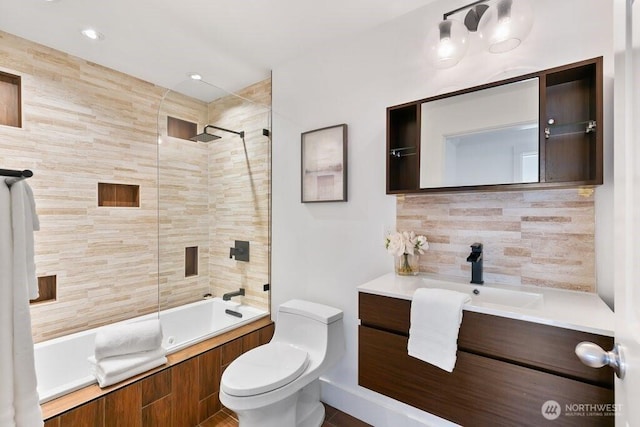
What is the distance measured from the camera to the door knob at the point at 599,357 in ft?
1.91

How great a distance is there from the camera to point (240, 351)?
2.07m

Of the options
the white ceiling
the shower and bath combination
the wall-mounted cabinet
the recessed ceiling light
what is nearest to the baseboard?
the wall-mounted cabinet

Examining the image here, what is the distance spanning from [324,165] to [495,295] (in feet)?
4.25

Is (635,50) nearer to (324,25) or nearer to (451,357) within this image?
(451,357)

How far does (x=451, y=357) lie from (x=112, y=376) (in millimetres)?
1673

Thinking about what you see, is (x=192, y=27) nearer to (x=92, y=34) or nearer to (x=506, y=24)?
(x=92, y=34)

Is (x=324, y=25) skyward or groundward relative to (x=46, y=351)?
skyward

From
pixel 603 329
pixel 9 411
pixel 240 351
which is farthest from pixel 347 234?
pixel 9 411

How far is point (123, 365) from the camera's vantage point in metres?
1.56

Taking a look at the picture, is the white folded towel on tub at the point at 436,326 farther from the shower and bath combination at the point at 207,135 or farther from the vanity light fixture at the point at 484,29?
the shower and bath combination at the point at 207,135

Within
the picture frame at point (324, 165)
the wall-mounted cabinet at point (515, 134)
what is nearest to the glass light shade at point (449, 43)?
the wall-mounted cabinet at point (515, 134)

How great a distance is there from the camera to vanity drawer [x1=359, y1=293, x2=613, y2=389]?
91cm

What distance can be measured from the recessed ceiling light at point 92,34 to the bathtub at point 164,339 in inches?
77.7

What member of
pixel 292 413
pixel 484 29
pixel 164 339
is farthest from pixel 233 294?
pixel 484 29
